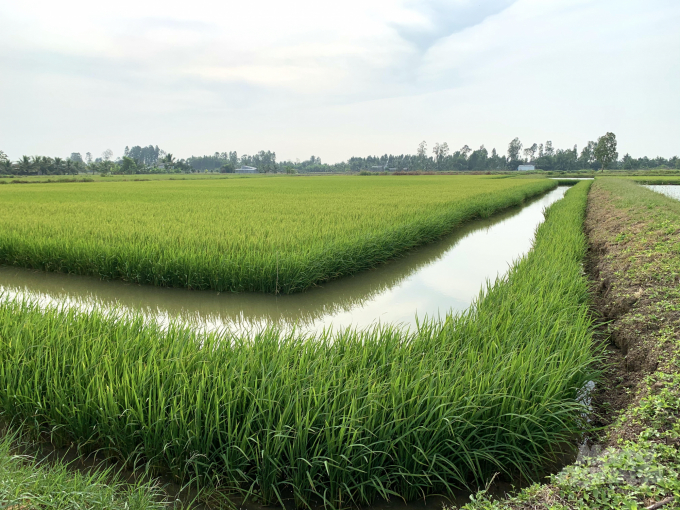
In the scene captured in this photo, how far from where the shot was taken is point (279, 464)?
1.90m

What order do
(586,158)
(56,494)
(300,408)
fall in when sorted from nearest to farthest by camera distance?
(56,494) → (300,408) → (586,158)

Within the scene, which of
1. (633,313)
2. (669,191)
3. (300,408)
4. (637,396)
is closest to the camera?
(300,408)

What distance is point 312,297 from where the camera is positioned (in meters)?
5.13

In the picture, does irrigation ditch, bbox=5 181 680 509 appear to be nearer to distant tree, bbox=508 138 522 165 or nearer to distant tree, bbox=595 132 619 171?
distant tree, bbox=595 132 619 171

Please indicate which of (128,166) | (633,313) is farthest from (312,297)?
(128,166)

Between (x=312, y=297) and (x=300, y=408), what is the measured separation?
10.4 feet

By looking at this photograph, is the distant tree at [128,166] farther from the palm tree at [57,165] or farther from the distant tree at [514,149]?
the distant tree at [514,149]

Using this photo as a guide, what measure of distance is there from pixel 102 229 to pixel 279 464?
648cm

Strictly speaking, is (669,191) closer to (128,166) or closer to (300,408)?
(300,408)

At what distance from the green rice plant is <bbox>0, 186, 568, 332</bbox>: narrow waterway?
1.07 meters

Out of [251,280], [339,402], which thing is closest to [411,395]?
[339,402]

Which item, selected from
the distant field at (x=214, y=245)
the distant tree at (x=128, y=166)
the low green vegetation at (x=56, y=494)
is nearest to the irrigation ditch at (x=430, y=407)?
the low green vegetation at (x=56, y=494)

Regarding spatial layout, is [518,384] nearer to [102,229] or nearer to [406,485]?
[406,485]

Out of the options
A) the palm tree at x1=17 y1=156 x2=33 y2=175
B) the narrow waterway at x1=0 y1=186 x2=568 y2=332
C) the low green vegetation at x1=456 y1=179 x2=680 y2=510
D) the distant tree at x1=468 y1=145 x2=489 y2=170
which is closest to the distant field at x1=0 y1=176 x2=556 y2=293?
the narrow waterway at x1=0 y1=186 x2=568 y2=332
